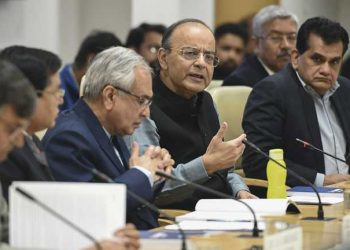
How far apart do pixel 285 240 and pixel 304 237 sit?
0.53 m

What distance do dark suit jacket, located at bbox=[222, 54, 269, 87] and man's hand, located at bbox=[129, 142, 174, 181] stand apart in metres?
3.62

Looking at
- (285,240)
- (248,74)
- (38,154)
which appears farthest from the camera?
(248,74)

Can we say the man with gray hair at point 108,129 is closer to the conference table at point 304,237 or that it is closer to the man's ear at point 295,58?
the conference table at point 304,237

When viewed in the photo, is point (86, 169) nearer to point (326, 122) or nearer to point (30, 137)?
point (30, 137)

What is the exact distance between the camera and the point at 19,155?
4.06 m

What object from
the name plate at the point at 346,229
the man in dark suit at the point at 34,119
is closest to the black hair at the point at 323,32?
the name plate at the point at 346,229

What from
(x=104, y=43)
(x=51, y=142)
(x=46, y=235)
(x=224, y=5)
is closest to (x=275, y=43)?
(x=104, y=43)

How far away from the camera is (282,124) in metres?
6.27

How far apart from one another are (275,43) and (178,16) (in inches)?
81.8

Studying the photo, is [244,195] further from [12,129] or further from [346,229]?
[12,129]

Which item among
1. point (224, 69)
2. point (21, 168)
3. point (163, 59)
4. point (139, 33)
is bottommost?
point (224, 69)

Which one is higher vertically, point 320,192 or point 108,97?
point 108,97

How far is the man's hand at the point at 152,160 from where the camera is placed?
4508 millimetres

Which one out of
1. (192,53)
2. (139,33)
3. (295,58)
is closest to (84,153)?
(192,53)
